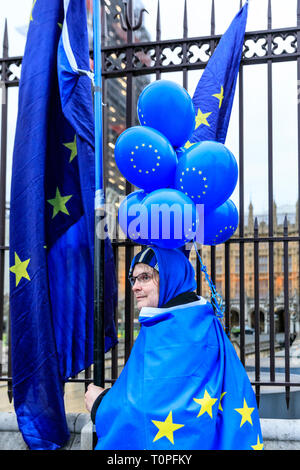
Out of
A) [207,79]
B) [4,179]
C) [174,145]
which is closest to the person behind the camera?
[174,145]

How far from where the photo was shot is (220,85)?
3992 millimetres

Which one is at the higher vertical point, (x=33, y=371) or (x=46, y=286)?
(x=46, y=286)

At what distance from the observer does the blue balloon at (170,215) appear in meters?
2.57

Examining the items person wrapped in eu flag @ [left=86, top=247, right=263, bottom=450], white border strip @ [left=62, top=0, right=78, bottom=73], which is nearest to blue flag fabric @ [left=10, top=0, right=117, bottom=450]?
white border strip @ [left=62, top=0, right=78, bottom=73]

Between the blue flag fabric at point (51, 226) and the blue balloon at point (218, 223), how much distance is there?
95 centimetres

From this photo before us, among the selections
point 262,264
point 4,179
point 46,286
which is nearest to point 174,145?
point 46,286

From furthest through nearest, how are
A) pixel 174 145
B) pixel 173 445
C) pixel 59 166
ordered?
pixel 59 166 < pixel 174 145 < pixel 173 445

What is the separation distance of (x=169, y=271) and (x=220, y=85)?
206 centimetres

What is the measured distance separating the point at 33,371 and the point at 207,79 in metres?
2.87

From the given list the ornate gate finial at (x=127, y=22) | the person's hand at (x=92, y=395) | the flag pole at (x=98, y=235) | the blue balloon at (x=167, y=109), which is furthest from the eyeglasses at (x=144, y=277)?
the ornate gate finial at (x=127, y=22)

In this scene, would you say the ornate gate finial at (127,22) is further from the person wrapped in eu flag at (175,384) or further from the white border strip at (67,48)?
the person wrapped in eu flag at (175,384)

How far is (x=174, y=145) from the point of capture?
300 centimetres

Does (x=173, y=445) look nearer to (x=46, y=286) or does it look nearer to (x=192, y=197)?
(x=192, y=197)

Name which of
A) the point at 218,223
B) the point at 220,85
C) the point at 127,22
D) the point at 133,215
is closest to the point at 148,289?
the point at 133,215
